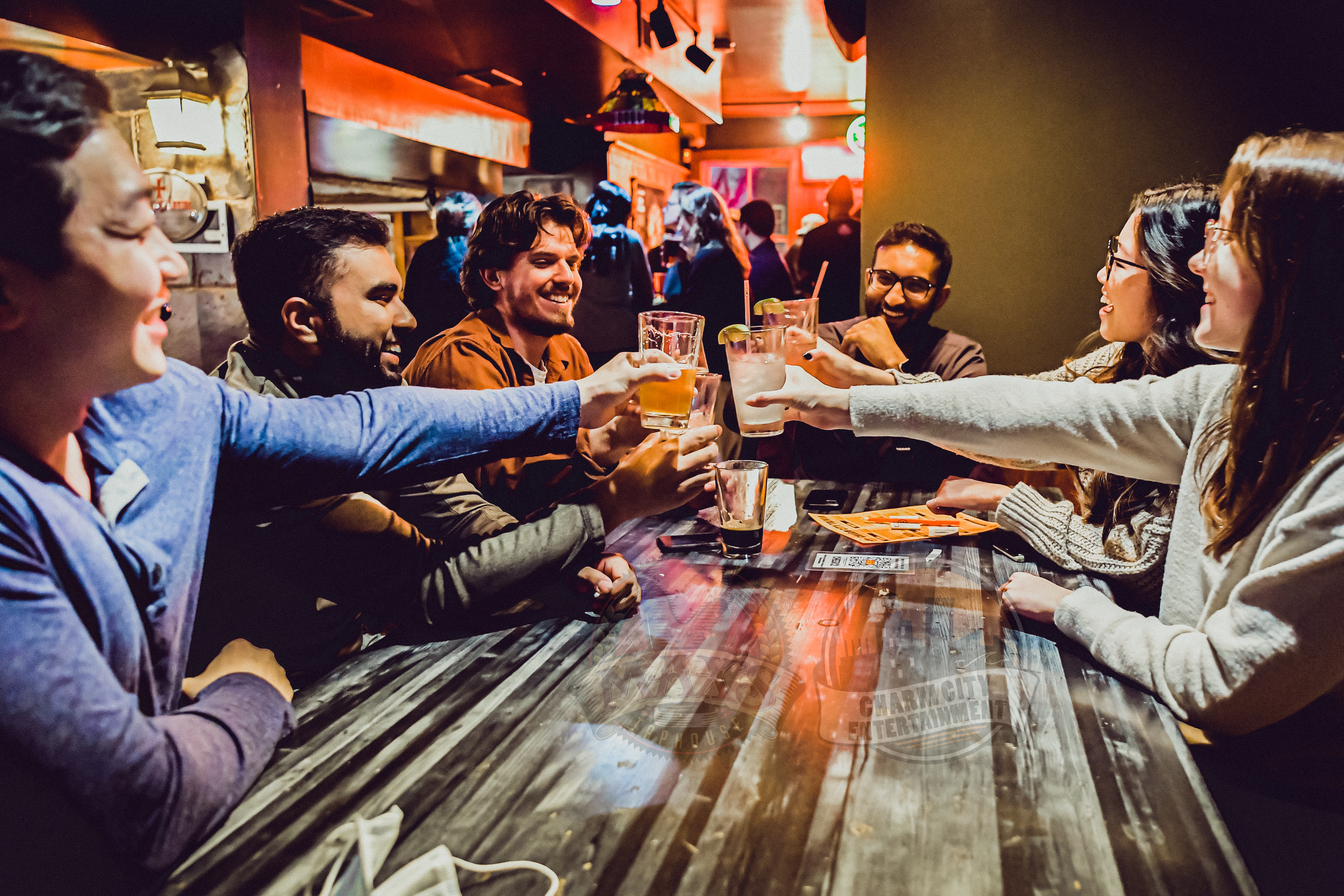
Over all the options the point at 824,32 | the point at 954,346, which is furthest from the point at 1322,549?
the point at 824,32

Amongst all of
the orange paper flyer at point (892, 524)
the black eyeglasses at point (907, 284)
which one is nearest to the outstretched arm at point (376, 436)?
the orange paper flyer at point (892, 524)

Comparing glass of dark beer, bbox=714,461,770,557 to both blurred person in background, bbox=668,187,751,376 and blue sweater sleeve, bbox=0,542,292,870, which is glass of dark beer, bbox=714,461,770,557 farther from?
blurred person in background, bbox=668,187,751,376

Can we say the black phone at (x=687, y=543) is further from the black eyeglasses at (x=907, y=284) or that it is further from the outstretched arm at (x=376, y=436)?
the black eyeglasses at (x=907, y=284)

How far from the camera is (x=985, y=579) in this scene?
5.25 feet

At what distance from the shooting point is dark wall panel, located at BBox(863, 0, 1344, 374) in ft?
10.2

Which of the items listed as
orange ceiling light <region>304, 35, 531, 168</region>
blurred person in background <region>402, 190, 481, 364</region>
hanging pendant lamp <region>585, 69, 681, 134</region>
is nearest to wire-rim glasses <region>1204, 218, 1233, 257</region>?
blurred person in background <region>402, 190, 481, 364</region>

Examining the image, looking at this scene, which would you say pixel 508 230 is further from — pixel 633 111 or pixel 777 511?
pixel 633 111

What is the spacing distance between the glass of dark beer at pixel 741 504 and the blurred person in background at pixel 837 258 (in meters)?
2.56

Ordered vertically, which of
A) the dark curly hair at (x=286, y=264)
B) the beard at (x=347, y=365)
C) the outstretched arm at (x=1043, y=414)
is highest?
the dark curly hair at (x=286, y=264)

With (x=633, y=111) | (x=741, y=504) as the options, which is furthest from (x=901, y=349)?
(x=633, y=111)

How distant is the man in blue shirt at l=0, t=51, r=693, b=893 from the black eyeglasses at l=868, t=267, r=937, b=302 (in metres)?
2.62

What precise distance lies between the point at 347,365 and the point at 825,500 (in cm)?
125

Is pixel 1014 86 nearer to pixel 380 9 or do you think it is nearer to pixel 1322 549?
pixel 1322 549

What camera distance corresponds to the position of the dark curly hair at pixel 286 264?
5.62ft
